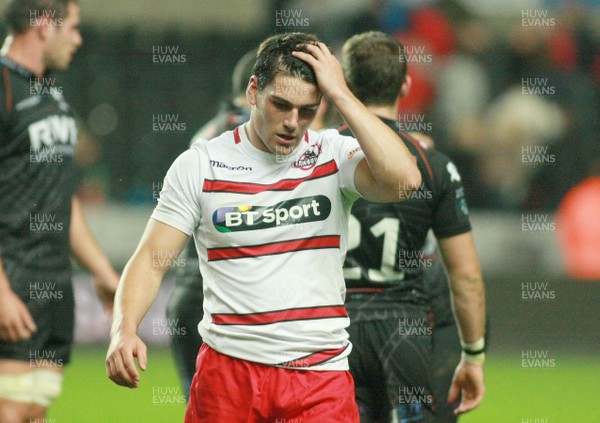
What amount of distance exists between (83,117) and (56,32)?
6.83 meters

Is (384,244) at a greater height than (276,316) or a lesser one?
greater

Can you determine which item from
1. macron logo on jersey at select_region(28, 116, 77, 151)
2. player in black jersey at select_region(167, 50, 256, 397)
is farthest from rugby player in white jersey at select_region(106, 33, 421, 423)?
player in black jersey at select_region(167, 50, 256, 397)

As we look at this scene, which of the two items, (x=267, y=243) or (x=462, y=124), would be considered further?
(x=462, y=124)

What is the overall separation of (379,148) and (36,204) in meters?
2.42

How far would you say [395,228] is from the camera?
5.58 m

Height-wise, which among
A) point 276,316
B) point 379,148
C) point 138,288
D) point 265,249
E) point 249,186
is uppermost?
point 379,148

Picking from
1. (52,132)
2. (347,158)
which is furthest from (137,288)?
(52,132)

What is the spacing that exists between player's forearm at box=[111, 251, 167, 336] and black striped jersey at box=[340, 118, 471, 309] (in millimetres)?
1393

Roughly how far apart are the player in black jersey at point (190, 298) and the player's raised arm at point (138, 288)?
2.03m

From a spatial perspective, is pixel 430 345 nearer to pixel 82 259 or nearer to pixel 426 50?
pixel 82 259

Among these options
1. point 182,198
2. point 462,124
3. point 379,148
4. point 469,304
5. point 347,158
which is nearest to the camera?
point 379,148

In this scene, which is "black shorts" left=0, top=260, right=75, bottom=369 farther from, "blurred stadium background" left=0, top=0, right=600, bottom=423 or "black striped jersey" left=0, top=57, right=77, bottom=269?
"blurred stadium background" left=0, top=0, right=600, bottom=423

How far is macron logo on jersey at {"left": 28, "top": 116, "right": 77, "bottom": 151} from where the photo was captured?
6109 millimetres

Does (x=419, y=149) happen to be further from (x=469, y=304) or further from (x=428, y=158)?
(x=469, y=304)
